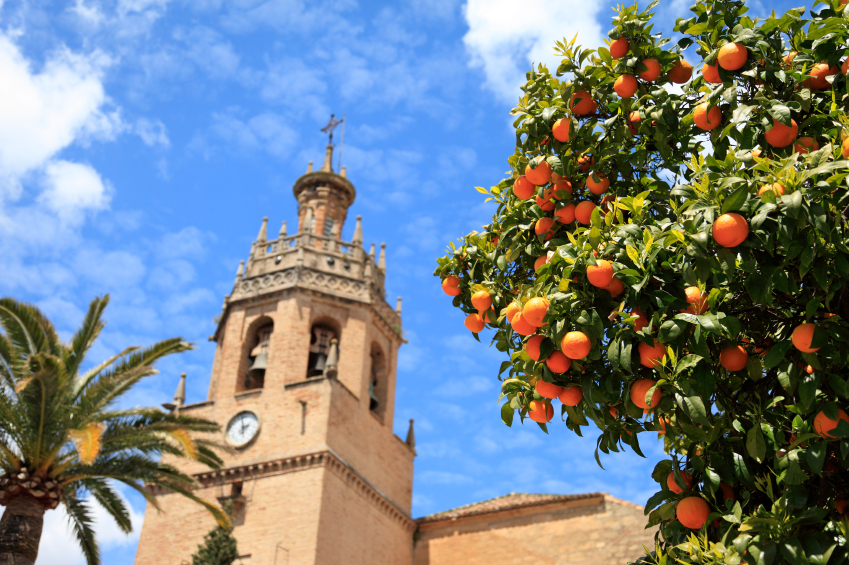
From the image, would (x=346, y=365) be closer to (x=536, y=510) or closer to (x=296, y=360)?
(x=296, y=360)

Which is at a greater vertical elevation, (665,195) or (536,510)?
(536,510)

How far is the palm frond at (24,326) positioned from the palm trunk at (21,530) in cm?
279

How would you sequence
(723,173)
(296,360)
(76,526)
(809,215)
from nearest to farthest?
(809,215) → (723,173) → (76,526) → (296,360)

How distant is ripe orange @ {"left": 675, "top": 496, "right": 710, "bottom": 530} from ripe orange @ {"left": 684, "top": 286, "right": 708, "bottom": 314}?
3.14 feet

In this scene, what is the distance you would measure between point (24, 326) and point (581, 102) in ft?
39.9

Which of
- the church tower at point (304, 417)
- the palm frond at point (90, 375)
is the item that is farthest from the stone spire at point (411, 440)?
the palm frond at point (90, 375)

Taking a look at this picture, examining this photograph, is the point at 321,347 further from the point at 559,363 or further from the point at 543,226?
the point at 559,363

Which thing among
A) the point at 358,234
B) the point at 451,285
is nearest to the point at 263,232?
the point at 358,234

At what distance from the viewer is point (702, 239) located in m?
3.46

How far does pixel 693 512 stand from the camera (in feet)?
12.9

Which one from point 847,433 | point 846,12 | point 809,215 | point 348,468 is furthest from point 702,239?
point 348,468

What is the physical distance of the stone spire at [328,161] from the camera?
32.1 meters

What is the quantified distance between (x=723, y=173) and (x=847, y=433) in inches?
51.7

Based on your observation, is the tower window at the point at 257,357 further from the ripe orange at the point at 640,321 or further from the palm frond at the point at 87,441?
the ripe orange at the point at 640,321
